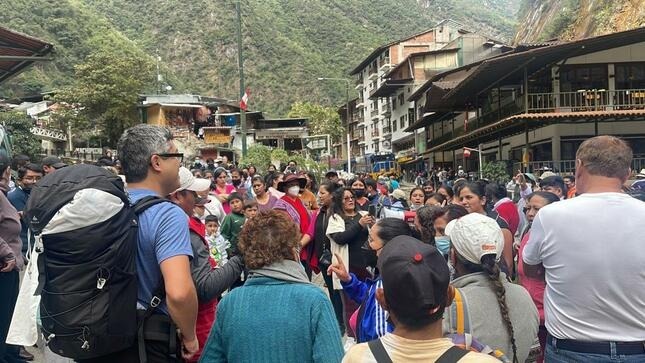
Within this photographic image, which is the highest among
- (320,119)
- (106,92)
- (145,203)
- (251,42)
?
(251,42)

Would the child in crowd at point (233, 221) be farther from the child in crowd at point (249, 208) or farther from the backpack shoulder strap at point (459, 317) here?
the backpack shoulder strap at point (459, 317)

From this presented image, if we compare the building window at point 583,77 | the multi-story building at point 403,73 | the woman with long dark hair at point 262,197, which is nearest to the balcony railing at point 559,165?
the building window at point 583,77

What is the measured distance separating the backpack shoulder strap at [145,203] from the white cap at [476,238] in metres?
1.51

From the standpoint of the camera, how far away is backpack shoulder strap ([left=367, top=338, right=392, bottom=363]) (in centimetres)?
185

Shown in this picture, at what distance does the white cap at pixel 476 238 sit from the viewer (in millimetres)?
2682

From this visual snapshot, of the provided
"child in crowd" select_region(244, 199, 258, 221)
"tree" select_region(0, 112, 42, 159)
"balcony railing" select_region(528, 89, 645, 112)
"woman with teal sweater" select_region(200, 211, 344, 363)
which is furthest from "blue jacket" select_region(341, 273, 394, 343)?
"tree" select_region(0, 112, 42, 159)

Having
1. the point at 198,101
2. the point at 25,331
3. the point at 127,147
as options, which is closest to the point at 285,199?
the point at 25,331

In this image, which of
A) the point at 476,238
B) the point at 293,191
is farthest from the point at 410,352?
the point at 293,191

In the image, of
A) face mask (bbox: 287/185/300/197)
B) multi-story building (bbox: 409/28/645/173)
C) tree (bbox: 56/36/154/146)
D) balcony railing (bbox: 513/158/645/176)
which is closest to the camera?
face mask (bbox: 287/185/300/197)

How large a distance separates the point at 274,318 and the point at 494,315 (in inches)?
41.3

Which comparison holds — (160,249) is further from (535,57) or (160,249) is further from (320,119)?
(320,119)

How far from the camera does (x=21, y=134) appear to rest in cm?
3089

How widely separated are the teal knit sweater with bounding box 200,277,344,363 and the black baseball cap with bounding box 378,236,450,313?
730 millimetres

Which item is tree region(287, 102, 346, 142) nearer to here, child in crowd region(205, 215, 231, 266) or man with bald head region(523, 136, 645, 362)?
child in crowd region(205, 215, 231, 266)
